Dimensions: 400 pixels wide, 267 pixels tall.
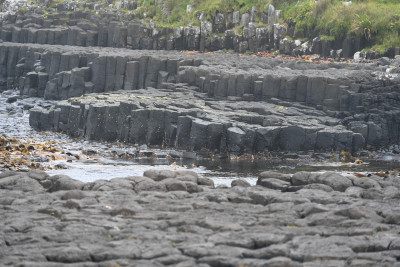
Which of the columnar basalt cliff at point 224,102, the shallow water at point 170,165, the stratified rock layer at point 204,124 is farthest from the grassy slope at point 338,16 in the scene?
the shallow water at point 170,165

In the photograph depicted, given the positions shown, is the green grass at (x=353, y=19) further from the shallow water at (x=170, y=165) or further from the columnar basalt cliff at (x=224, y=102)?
the shallow water at (x=170, y=165)

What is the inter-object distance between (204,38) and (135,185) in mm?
38008

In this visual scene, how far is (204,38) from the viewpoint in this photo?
55.1 m

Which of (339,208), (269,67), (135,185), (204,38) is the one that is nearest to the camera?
(339,208)

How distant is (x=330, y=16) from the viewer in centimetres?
4891

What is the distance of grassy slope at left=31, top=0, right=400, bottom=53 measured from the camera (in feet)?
151

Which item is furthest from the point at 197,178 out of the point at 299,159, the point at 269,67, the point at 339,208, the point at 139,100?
the point at 269,67

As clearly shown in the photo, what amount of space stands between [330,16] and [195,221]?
36636mm

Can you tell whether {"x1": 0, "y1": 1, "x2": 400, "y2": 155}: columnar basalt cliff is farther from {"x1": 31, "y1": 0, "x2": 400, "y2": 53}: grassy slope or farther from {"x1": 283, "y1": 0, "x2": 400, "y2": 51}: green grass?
{"x1": 31, "y1": 0, "x2": 400, "y2": 53}: grassy slope

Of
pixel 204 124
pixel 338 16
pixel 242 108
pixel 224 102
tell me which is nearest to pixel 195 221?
pixel 204 124

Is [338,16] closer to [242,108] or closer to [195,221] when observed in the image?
[242,108]

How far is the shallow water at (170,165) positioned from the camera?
25.8 meters

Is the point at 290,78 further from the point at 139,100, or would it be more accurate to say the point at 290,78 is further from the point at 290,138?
the point at 139,100

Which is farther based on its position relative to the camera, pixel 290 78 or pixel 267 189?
pixel 290 78
